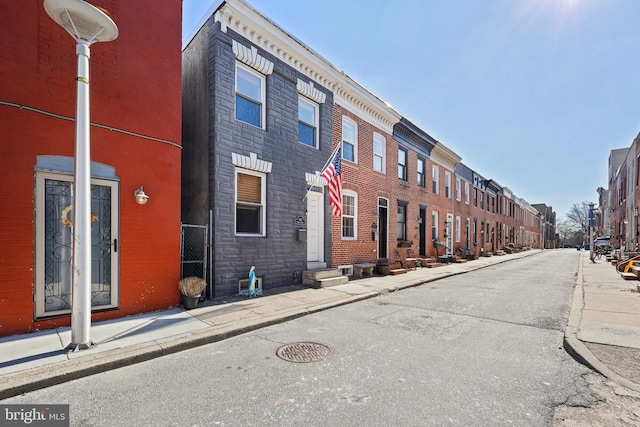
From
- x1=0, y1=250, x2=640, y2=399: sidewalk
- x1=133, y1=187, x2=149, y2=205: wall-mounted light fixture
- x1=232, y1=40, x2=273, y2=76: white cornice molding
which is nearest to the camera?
x1=0, y1=250, x2=640, y2=399: sidewalk

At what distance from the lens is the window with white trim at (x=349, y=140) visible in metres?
12.7

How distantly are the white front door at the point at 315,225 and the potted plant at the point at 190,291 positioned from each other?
4509mm

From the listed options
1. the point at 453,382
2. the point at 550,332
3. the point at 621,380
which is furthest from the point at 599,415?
the point at 550,332

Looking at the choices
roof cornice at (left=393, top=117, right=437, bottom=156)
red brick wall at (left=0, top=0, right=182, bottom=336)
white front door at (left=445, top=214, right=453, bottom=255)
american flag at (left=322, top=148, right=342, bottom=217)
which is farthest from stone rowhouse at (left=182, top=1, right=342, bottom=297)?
white front door at (left=445, top=214, right=453, bottom=255)

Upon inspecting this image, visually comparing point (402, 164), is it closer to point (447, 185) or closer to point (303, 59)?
point (447, 185)

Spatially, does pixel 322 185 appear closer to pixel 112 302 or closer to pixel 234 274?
pixel 234 274

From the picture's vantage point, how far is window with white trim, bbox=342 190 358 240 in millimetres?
12508

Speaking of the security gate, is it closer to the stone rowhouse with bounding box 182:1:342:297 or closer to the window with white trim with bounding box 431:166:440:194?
the stone rowhouse with bounding box 182:1:342:297

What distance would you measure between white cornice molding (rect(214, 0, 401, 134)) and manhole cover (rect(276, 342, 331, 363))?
7882mm

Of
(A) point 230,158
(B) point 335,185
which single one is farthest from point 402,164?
(A) point 230,158

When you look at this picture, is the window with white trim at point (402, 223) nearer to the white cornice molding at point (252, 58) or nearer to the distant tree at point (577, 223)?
the white cornice molding at point (252, 58)

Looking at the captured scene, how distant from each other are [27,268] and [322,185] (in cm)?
798

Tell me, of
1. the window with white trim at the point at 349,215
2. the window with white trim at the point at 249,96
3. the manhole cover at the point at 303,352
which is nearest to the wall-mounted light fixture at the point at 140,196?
the window with white trim at the point at 249,96

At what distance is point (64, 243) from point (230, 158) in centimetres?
397
